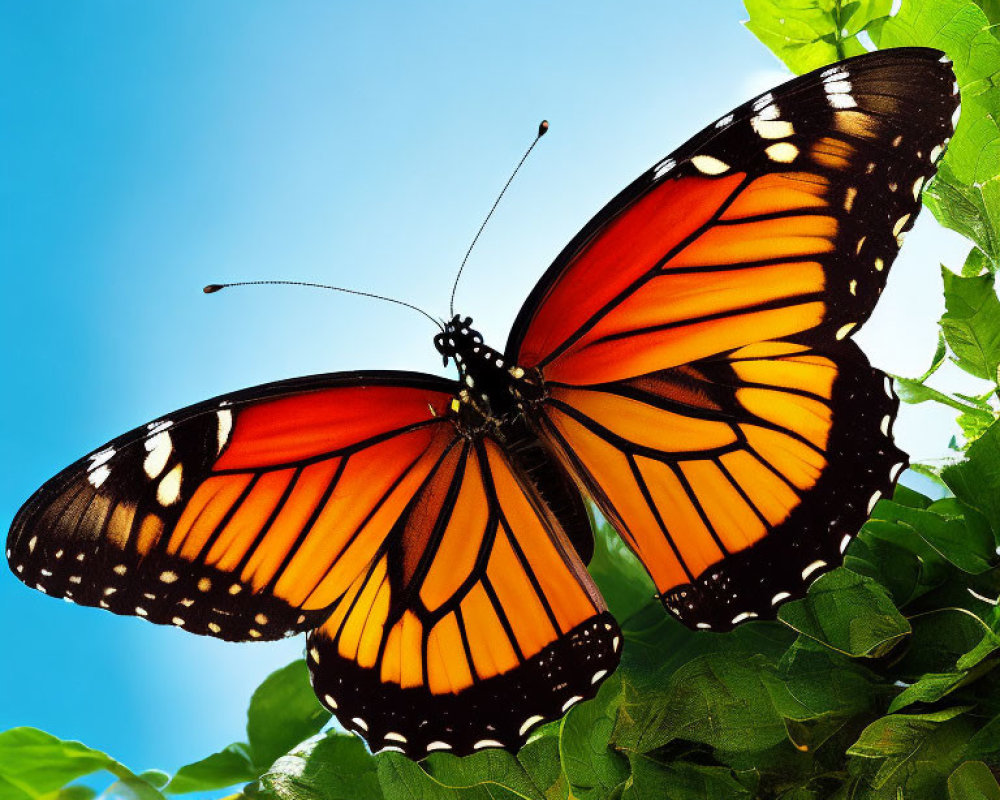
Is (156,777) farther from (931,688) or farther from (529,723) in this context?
(931,688)

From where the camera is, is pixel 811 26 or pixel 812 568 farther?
pixel 811 26

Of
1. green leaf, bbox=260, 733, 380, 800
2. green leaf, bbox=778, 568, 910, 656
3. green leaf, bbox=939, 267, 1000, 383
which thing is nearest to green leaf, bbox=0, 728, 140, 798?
green leaf, bbox=260, 733, 380, 800

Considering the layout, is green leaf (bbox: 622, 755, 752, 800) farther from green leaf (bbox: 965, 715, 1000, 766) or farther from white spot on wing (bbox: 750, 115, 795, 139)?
white spot on wing (bbox: 750, 115, 795, 139)

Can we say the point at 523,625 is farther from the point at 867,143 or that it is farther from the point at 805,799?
the point at 867,143

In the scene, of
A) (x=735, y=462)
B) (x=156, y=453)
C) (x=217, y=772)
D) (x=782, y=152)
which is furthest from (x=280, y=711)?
(x=782, y=152)

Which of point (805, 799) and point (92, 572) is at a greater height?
point (92, 572)

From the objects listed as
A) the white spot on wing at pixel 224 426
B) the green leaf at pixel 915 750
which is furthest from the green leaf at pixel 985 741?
the white spot on wing at pixel 224 426

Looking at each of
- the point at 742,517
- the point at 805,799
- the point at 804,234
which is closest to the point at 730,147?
the point at 804,234
